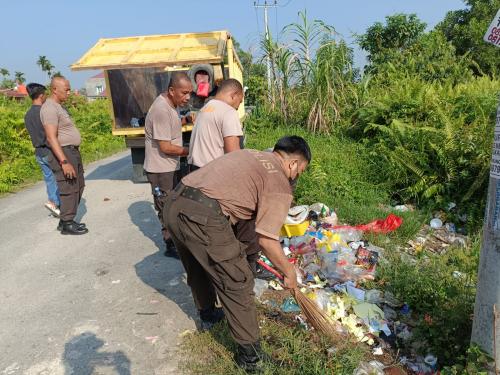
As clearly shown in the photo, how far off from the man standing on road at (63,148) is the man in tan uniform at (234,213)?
2.86 meters

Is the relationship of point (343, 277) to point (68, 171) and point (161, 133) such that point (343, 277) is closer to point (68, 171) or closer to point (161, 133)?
point (161, 133)

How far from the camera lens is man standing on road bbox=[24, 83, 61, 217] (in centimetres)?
551

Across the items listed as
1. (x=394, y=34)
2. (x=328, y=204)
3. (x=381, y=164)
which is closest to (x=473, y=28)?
(x=394, y=34)

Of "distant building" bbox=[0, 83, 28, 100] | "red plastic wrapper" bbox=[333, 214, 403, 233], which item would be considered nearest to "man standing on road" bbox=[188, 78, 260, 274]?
"red plastic wrapper" bbox=[333, 214, 403, 233]

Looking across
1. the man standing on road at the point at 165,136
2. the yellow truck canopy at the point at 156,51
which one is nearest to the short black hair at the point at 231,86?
the man standing on road at the point at 165,136

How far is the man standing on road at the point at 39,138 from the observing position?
5508 mm

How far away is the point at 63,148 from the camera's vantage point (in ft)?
16.1

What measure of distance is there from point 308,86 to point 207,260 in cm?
680

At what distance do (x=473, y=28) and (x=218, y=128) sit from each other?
18909mm

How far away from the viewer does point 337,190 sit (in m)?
5.66

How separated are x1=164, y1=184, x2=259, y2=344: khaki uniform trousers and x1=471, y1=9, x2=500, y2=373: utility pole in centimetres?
127

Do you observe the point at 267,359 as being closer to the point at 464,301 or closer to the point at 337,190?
the point at 464,301

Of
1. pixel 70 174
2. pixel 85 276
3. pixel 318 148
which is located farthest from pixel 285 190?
pixel 318 148

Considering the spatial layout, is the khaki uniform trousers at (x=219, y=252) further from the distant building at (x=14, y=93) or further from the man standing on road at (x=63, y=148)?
the distant building at (x=14, y=93)
